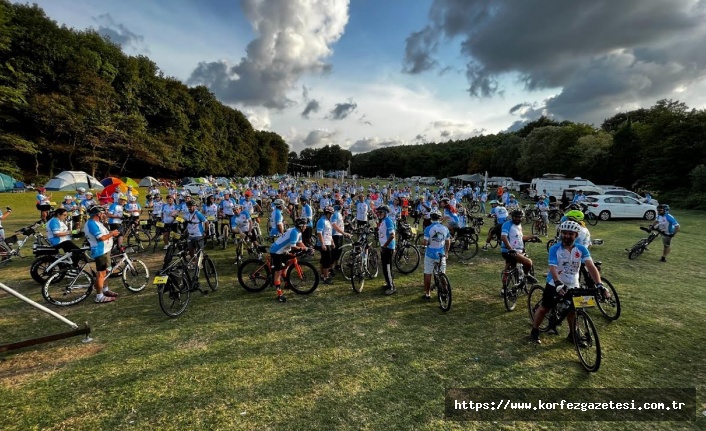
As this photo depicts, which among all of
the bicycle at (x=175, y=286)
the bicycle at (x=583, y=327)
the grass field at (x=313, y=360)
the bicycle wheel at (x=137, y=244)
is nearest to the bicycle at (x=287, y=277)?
the grass field at (x=313, y=360)

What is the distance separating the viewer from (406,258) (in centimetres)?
977

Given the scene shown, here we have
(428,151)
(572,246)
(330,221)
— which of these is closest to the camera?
(572,246)

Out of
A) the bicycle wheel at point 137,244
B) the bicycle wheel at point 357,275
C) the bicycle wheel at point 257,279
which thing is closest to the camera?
the bicycle wheel at point 257,279

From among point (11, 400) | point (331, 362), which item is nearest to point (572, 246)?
point (331, 362)

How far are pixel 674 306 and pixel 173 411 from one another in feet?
32.3

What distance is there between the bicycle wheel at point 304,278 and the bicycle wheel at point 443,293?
2.81 m

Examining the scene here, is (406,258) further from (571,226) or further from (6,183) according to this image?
(6,183)

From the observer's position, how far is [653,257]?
11.3 meters

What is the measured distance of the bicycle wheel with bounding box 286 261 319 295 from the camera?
755 centimetres

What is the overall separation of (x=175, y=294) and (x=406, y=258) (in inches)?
245

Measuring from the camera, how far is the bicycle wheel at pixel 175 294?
6.29m

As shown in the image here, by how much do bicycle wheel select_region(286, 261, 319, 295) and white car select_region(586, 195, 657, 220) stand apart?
20756 mm

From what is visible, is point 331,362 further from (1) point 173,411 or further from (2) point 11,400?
(2) point 11,400

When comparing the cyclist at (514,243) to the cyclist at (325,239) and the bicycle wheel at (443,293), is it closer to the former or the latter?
the bicycle wheel at (443,293)
